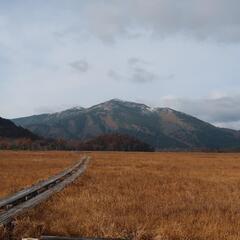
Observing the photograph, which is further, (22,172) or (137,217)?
(22,172)

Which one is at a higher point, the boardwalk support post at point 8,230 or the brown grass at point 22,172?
the brown grass at point 22,172

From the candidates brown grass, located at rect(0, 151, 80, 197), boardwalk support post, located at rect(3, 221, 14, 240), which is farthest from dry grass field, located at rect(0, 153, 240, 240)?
brown grass, located at rect(0, 151, 80, 197)

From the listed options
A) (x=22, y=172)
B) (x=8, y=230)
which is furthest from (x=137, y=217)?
(x=22, y=172)

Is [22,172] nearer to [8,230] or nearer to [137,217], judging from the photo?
[137,217]

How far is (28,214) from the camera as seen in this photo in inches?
569

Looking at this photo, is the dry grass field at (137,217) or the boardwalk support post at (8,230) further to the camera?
the dry grass field at (137,217)

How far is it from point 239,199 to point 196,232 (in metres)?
8.06

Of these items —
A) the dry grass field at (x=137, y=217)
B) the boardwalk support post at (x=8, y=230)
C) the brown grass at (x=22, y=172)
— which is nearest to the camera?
the boardwalk support post at (x=8, y=230)

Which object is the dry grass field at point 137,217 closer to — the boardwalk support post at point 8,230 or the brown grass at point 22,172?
the boardwalk support post at point 8,230

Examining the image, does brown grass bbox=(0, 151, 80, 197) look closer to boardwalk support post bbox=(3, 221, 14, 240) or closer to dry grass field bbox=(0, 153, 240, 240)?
dry grass field bbox=(0, 153, 240, 240)

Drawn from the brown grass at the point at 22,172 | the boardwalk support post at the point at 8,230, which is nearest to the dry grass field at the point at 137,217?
the boardwalk support post at the point at 8,230

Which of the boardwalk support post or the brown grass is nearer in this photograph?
the boardwalk support post

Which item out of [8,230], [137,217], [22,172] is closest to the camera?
[8,230]

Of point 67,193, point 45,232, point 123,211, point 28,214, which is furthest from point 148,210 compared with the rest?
point 67,193
